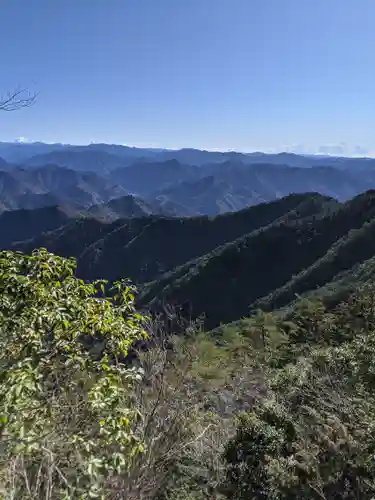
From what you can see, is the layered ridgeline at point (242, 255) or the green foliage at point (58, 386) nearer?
the green foliage at point (58, 386)

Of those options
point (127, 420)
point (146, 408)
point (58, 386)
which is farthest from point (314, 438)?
point (58, 386)

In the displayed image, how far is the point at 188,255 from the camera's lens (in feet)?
366

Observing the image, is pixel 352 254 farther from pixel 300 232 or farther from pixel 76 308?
pixel 76 308

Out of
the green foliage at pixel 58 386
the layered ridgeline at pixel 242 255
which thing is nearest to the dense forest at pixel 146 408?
the green foliage at pixel 58 386

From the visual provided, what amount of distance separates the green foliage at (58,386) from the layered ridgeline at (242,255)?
14.1 meters

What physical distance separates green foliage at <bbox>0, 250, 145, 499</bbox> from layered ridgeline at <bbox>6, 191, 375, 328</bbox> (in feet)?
46.1

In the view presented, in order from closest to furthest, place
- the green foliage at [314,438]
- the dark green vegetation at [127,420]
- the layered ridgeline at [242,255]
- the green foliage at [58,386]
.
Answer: the green foliage at [58,386] → the dark green vegetation at [127,420] → the green foliage at [314,438] → the layered ridgeline at [242,255]

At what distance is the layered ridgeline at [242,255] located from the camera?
178 ft

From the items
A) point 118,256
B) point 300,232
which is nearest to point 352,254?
point 300,232

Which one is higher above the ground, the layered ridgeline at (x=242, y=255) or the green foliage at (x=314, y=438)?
the green foliage at (x=314, y=438)

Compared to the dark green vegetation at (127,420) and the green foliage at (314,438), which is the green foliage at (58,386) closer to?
the dark green vegetation at (127,420)

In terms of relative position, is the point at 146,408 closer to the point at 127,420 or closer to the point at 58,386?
the point at 58,386

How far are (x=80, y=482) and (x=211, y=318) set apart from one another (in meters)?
57.4

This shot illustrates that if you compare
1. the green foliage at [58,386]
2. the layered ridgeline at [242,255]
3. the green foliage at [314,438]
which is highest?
the green foliage at [58,386]
